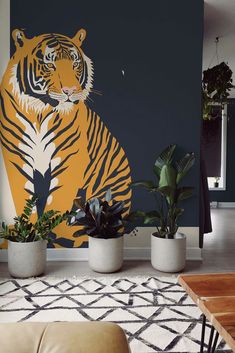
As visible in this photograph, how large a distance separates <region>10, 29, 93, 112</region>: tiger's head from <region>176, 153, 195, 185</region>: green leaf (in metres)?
1.17

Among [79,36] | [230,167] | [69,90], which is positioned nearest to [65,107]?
[69,90]

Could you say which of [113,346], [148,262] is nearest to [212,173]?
[148,262]

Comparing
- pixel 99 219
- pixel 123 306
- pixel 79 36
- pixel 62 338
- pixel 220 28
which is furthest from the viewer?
pixel 220 28

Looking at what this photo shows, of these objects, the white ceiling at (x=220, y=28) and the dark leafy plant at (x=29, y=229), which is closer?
the dark leafy plant at (x=29, y=229)

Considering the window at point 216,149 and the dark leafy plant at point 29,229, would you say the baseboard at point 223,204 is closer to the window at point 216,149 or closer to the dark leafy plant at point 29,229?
the window at point 216,149

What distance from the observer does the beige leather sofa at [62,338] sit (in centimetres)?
113

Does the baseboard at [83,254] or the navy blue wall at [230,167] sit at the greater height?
the navy blue wall at [230,167]

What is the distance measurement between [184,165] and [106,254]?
1.07 metres

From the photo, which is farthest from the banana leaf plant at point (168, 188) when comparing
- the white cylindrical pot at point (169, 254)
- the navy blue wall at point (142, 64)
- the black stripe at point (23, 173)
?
the black stripe at point (23, 173)

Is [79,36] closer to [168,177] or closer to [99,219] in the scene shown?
[168,177]

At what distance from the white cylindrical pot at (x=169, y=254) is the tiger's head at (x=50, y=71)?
1.57 meters

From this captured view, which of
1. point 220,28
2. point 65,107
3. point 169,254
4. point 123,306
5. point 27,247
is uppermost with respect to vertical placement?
point 220,28

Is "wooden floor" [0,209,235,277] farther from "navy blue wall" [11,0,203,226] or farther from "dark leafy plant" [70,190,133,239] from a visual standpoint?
"navy blue wall" [11,0,203,226]

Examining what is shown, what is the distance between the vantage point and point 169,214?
347 cm
